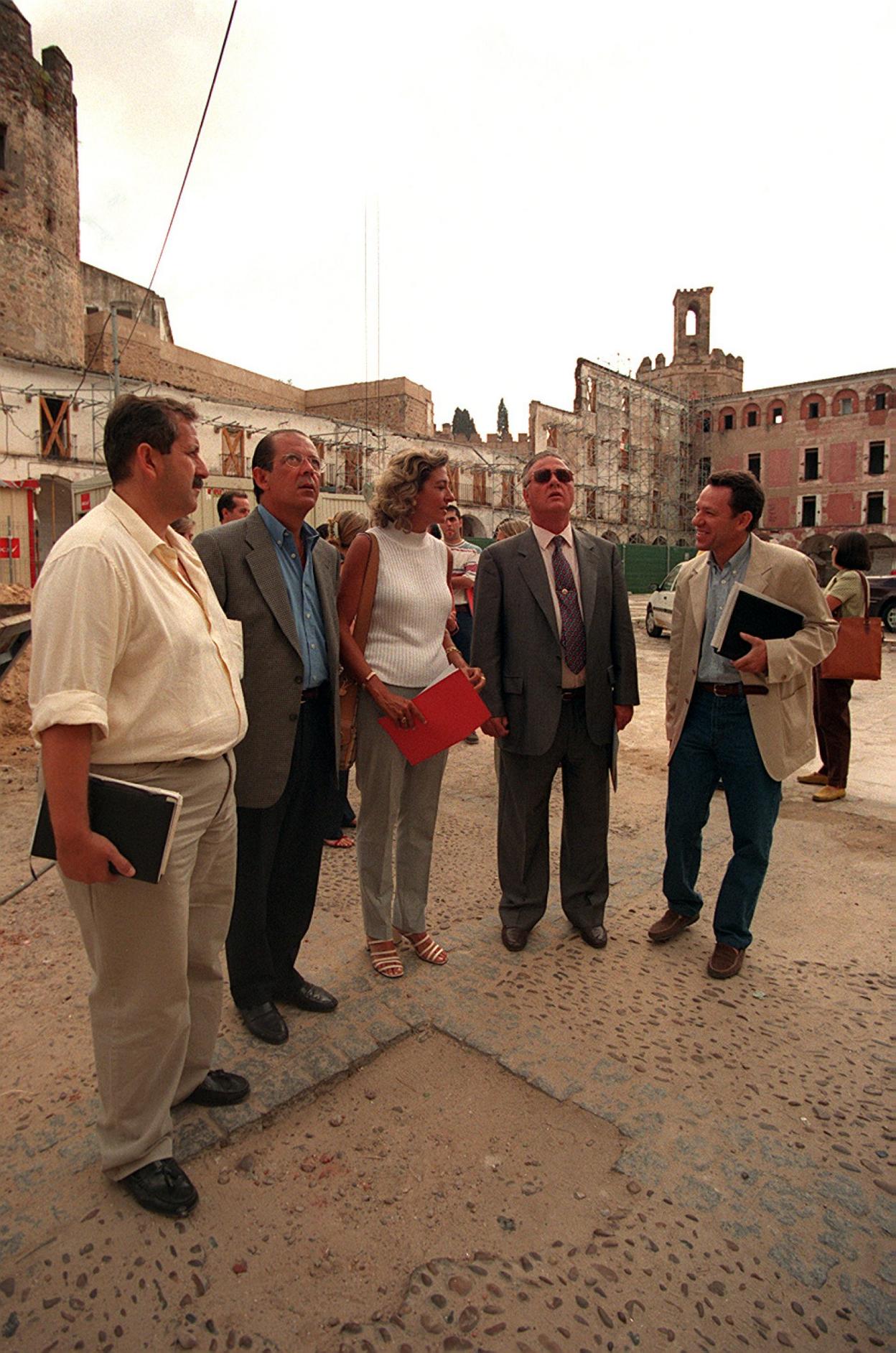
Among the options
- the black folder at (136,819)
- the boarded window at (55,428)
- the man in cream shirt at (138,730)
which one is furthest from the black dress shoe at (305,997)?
the boarded window at (55,428)

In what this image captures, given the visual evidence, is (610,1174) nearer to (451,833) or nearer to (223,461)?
(451,833)

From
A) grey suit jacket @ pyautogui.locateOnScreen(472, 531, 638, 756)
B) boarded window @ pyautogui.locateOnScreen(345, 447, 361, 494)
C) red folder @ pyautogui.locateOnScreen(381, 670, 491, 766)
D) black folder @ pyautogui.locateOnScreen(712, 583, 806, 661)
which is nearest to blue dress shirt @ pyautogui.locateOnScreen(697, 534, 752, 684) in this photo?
black folder @ pyautogui.locateOnScreen(712, 583, 806, 661)

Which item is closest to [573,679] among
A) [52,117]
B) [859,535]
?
[859,535]

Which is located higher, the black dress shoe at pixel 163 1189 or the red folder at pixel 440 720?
the red folder at pixel 440 720

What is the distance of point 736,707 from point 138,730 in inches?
92.0

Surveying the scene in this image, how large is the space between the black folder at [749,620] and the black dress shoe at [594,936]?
128 cm

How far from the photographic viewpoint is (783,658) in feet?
9.73

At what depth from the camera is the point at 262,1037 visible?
252 centimetres

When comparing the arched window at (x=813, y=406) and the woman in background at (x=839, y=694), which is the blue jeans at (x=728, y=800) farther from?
the arched window at (x=813, y=406)

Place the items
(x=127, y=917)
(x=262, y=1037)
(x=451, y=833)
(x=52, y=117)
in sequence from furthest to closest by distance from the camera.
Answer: (x=52, y=117)
(x=451, y=833)
(x=262, y=1037)
(x=127, y=917)

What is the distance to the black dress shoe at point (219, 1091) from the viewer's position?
2.21 meters

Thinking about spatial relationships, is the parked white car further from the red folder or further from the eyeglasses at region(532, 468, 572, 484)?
the red folder

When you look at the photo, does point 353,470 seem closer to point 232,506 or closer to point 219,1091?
point 232,506

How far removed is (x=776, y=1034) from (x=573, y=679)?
58.5 inches
